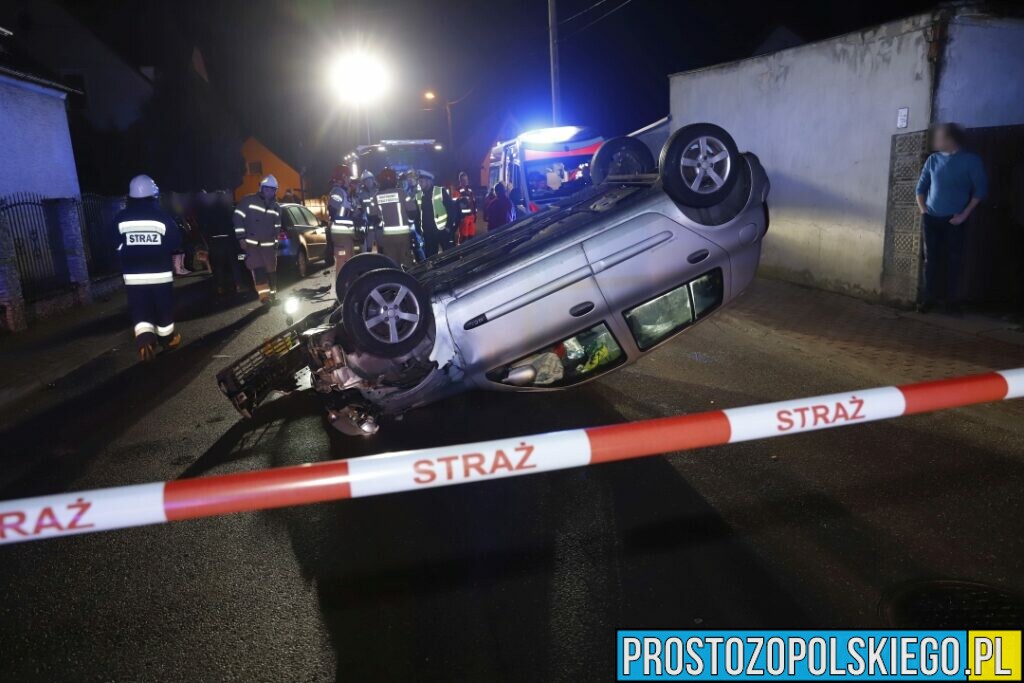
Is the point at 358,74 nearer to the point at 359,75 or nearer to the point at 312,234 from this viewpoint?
the point at 359,75

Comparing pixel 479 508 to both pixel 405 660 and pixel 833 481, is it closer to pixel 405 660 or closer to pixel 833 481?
pixel 405 660

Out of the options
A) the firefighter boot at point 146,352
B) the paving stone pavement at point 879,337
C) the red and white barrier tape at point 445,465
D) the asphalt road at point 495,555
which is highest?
the red and white barrier tape at point 445,465

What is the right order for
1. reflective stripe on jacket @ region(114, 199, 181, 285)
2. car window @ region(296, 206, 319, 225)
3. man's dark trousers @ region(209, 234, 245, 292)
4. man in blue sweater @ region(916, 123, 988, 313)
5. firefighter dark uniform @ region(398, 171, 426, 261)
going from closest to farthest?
man in blue sweater @ region(916, 123, 988, 313)
reflective stripe on jacket @ region(114, 199, 181, 285)
firefighter dark uniform @ region(398, 171, 426, 261)
man's dark trousers @ region(209, 234, 245, 292)
car window @ region(296, 206, 319, 225)

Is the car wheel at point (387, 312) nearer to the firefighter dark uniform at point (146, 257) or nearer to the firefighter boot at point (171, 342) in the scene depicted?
the firefighter dark uniform at point (146, 257)

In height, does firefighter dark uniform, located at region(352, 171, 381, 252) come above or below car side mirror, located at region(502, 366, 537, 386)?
above

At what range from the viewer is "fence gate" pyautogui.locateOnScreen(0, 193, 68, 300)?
11242 mm

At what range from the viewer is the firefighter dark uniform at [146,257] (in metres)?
7.56

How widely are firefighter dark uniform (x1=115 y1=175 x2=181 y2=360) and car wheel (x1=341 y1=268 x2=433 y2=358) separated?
4122 millimetres

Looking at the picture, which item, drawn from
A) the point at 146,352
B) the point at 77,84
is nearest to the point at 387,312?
the point at 146,352

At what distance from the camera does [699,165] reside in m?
4.91

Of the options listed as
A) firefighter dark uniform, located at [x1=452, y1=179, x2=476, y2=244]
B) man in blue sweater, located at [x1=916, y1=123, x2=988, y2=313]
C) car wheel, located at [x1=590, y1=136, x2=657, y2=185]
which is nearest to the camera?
car wheel, located at [x1=590, y1=136, x2=657, y2=185]

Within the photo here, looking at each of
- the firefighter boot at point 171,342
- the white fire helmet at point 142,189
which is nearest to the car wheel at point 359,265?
the white fire helmet at point 142,189

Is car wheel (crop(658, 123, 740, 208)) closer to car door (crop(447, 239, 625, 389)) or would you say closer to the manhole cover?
car door (crop(447, 239, 625, 389))

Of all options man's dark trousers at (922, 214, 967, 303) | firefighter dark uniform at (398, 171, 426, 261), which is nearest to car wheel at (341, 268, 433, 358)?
man's dark trousers at (922, 214, 967, 303)
